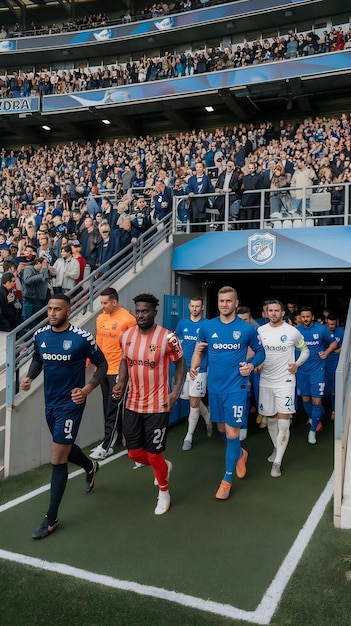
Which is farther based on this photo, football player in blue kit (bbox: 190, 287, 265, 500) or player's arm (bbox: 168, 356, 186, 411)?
football player in blue kit (bbox: 190, 287, 265, 500)

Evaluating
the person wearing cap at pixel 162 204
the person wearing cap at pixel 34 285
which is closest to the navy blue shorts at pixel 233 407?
the person wearing cap at pixel 34 285

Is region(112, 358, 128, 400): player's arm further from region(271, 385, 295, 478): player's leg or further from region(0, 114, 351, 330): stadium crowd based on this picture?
region(0, 114, 351, 330): stadium crowd

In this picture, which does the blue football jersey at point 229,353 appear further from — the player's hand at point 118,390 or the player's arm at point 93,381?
the player's arm at point 93,381

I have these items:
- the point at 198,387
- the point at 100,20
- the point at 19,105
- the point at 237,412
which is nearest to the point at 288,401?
the point at 237,412

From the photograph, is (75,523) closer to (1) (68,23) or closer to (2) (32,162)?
(2) (32,162)

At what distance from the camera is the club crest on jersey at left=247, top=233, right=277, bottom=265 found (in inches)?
392

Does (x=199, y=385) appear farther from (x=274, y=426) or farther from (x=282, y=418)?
(x=282, y=418)

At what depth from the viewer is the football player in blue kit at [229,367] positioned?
197 inches

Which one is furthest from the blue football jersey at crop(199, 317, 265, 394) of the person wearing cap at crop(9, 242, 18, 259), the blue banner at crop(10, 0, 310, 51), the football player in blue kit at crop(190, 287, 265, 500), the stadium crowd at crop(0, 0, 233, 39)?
the stadium crowd at crop(0, 0, 233, 39)

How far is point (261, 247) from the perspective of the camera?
1005cm

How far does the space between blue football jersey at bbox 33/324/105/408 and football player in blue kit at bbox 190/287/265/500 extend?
1.26 meters

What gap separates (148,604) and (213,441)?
401cm

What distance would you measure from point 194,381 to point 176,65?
22142 millimetres

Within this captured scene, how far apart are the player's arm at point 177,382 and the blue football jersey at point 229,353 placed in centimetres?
65
